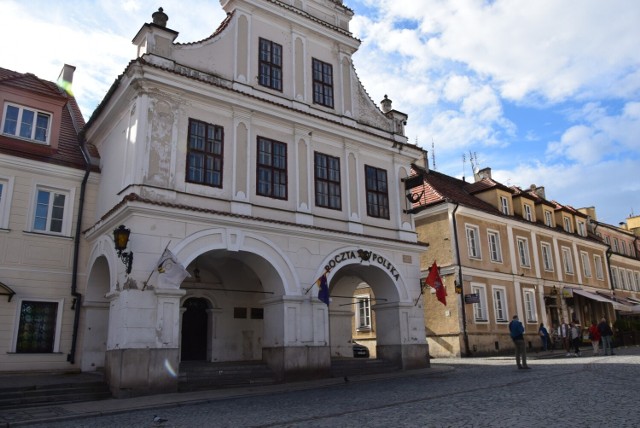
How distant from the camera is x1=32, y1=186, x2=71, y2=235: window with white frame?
53.3ft

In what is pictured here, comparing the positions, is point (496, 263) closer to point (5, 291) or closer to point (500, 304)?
point (500, 304)

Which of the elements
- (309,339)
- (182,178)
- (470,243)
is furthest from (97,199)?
(470,243)

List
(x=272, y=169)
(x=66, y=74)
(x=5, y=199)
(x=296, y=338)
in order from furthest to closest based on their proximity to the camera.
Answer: (x=66, y=74) < (x=272, y=169) < (x=296, y=338) < (x=5, y=199)

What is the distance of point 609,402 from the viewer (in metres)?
9.68

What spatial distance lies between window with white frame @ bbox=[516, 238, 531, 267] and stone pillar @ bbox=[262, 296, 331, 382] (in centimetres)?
1898

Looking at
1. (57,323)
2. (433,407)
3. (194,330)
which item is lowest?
(433,407)

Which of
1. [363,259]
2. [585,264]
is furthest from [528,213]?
[363,259]

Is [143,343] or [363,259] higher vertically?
[363,259]

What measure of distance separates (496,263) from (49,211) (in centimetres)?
2274

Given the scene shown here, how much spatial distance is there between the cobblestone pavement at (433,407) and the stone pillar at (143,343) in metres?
1.77

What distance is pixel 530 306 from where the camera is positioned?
3092 centimetres

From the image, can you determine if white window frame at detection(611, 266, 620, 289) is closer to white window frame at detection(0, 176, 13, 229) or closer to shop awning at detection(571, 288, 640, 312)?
shop awning at detection(571, 288, 640, 312)

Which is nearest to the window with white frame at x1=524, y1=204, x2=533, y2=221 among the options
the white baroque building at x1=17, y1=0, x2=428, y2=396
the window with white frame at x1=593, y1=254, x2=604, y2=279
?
the window with white frame at x1=593, y1=254, x2=604, y2=279

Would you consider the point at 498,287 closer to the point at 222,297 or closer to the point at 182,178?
the point at 222,297
